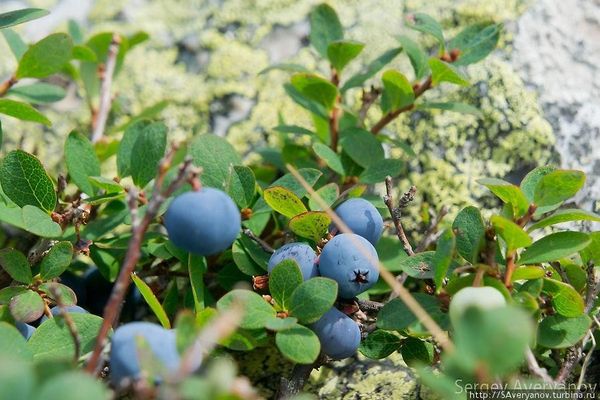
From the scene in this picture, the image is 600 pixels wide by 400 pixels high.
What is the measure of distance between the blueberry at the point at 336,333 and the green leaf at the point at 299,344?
2.0 inches

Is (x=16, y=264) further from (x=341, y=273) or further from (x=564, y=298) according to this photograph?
(x=564, y=298)

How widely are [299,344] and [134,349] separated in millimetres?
268

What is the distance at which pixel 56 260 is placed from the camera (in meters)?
1.17

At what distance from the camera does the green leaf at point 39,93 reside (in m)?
1.55

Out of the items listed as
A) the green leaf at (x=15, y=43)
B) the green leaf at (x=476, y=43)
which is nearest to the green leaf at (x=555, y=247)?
the green leaf at (x=476, y=43)

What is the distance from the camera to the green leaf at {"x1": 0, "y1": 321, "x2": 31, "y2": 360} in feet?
3.20

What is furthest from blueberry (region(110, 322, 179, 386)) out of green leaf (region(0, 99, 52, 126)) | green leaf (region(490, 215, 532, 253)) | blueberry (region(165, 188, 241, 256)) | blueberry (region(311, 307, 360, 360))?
green leaf (region(0, 99, 52, 126))

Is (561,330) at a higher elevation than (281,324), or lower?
lower

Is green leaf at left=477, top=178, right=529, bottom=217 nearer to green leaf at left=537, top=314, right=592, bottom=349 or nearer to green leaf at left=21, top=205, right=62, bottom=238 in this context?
green leaf at left=537, top=314, right=592, bottom=349

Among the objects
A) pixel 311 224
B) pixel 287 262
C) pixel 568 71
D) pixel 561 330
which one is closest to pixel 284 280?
pixel 287 262

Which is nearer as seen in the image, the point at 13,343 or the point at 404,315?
the point at 13,343

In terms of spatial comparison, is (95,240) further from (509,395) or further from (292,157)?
(509,395)

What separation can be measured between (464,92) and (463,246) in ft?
2.29

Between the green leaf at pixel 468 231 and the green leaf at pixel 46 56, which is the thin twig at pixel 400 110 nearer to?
the green leaf at pixel 468 231
